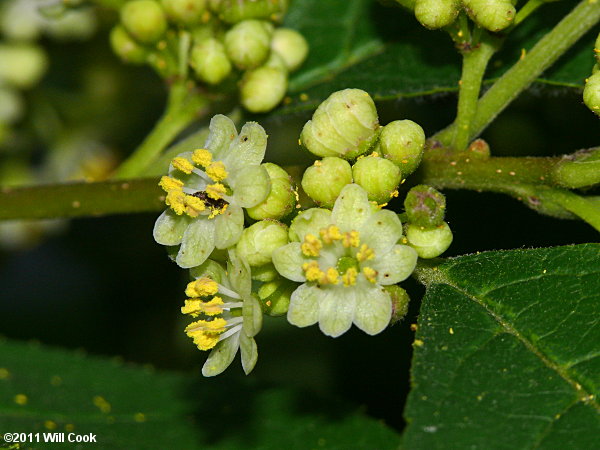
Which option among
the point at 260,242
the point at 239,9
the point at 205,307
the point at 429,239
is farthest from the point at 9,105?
the point at 429,239

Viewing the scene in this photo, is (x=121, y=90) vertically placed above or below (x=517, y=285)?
above

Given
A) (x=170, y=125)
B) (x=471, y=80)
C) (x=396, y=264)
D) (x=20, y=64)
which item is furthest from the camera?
(x=20, y=64)

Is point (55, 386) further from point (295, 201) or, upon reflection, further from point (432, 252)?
point (432, 252)

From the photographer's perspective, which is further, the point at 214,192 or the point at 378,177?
the point at 214,192

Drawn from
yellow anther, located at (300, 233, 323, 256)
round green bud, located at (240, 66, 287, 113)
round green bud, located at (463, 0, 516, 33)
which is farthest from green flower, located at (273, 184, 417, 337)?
round green bud, located at (240, 66, 287, 113)

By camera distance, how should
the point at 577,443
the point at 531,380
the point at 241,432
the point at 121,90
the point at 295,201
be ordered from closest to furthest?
the point at 577,443, the point at 531,380, the point at 295,201, the point at 241,432, the point at 121,90

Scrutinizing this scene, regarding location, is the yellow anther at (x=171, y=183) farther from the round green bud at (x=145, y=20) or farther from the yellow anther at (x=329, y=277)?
the round green bud at (x=145, y=20)

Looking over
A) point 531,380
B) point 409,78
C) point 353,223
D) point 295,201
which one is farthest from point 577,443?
point 409,78

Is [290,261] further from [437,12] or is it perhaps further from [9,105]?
[9,105]
